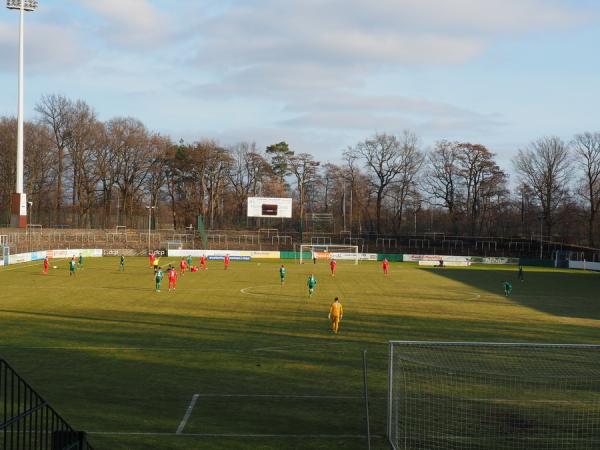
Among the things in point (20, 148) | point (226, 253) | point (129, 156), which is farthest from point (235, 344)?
point (129, 156)

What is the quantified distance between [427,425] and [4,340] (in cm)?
1583

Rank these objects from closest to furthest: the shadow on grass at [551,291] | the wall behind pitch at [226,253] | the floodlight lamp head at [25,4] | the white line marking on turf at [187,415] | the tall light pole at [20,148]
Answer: the white line marking on turf at [187,415] < the shadow on grass at [551,291] < the tall light pole at [20,148] < the floodlight lamp head at [25,4] < the wall behind pitch at [226,253]

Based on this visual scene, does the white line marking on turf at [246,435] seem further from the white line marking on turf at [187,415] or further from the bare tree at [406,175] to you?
the bare tree at [406,175]

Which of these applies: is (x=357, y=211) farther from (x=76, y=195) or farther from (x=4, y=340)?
(x=4, y=340)

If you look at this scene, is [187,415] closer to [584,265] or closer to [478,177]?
[584,265]

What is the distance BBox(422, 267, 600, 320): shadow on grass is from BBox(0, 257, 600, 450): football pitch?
197 millimetres

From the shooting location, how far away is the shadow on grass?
35.5 meters

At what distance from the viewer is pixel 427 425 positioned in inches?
549

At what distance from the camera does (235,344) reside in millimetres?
22953

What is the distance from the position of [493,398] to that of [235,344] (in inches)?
388

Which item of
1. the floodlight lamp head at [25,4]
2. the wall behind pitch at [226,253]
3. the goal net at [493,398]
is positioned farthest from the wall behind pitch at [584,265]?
the floodlight lamp head at [25,4]

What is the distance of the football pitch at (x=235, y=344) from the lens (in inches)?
545

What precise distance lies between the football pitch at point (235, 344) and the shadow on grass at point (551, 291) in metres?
0.20

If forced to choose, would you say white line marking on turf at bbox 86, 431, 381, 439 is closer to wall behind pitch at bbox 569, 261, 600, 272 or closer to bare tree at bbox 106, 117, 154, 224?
wall behind pitch at bbox 569, 261, 600, 272
